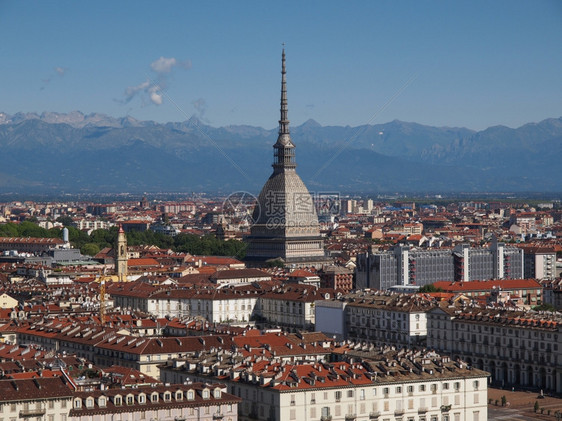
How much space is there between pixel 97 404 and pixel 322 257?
3501 inches

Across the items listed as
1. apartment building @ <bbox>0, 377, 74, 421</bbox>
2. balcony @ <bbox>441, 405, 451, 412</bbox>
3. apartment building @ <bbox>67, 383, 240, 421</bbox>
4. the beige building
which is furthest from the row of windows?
the beige building

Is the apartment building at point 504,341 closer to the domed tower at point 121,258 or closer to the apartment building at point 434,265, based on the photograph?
the apartment building at point 434,265

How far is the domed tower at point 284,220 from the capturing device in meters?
129

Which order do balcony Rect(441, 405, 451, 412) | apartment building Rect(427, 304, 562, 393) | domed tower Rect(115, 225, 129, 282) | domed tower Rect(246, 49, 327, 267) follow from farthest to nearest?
domed tower Rect(246, 49, 327, 267) → domed tower Rect(115, 225, 129, 282) → apartment building Rect(427, 304, 562, 393) → balcony Rect(441, 405, 451, 412)

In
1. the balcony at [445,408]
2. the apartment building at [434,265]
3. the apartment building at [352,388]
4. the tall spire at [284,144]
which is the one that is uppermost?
the tall spire at [284,144]

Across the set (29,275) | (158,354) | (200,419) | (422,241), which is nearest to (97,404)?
(200,419)

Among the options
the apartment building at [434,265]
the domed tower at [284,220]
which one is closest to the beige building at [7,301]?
the apartment building at [434,265]

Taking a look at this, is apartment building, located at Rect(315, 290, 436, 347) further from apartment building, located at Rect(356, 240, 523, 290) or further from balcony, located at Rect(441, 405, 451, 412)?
apartment building, located at Rect(356, 240, 523, 290)

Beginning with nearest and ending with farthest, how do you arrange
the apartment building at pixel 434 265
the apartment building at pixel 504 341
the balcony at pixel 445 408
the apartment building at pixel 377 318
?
the balcony at pixel 445 408
the apartment building at pixel 504 341
the apartment building at pixel 377 318
the apartment building at pixel 434 265

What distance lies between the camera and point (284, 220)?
5167 inches

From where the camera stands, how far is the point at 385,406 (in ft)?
151

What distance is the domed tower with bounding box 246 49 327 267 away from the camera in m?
129

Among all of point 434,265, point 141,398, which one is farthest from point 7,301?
point 141,398

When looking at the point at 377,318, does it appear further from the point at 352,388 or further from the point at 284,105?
the point at 284,105
